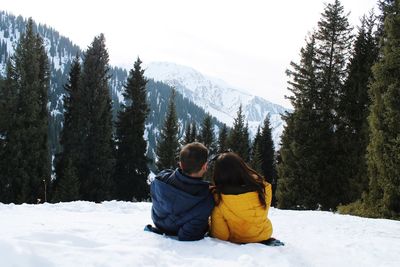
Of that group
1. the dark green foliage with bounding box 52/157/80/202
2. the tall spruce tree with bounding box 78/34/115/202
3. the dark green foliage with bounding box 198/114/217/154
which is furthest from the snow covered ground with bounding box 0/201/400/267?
the dark green foliage with bounding box 198/114/217/154

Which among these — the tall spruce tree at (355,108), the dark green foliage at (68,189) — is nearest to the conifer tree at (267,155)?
the tall spruce tree at (355,108)

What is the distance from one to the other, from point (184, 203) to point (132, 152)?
30.7 metres

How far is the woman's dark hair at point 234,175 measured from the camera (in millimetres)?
5926

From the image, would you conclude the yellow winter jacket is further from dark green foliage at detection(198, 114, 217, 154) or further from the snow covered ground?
dark green foliage at detection(198, 114, 217, 154)

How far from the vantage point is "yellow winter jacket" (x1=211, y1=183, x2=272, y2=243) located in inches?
238

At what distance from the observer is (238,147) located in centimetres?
4634

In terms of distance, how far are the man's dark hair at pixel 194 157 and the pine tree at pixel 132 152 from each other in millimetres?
30332

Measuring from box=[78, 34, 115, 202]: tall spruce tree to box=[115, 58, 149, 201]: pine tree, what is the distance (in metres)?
1.27

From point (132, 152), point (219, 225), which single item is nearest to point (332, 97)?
point (132, 152)

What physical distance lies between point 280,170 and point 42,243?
75.7 ft

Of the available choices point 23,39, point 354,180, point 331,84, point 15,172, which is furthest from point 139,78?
point 354,180

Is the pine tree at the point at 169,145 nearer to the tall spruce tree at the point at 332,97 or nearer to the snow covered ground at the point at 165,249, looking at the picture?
the tall spruce tree at the point at 332,97

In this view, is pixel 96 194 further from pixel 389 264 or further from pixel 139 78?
pixel 389 264

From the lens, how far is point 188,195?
5949mm
